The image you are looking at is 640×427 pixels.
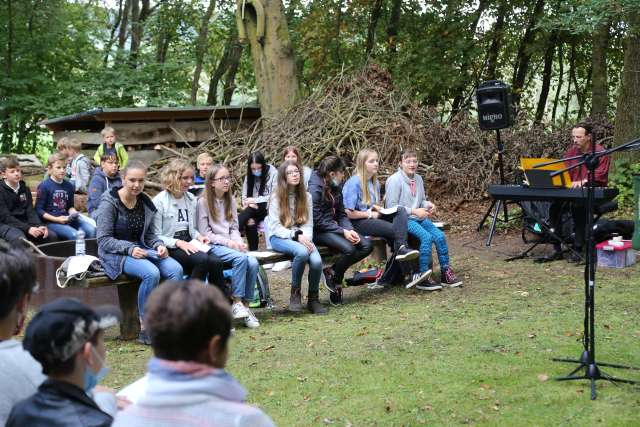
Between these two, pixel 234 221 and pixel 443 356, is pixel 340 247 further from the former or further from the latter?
pixel 443 356

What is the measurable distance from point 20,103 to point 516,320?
674 inches

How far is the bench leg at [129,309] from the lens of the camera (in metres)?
7.52

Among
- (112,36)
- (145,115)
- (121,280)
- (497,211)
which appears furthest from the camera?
(112,36)

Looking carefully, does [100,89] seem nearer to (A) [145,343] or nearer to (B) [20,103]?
(B) [20,103]

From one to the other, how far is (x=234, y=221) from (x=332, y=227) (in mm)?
1064

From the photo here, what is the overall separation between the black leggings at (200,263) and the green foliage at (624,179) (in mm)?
6897

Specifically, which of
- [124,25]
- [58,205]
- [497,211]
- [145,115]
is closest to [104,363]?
[58,205]

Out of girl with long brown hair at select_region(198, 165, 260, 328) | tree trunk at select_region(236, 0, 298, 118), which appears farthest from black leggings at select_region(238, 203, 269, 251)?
tree trunk at select_region(236, 0, 298, 118)

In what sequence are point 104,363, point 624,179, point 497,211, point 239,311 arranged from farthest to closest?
point 624,179 → point 497,211 → point 239,311 → point 104,363

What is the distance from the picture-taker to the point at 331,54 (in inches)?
813

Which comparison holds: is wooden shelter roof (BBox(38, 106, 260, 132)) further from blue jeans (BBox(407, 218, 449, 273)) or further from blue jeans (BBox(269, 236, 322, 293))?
blue jeans (BBox(269, 236, 322, 293))

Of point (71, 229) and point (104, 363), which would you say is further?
point (71, 229)

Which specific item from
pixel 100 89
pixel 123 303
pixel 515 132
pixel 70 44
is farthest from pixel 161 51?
pixel 123 303

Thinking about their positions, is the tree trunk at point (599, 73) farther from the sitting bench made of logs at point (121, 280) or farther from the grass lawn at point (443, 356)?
the sitting bench made of logs at point (121, 280)
